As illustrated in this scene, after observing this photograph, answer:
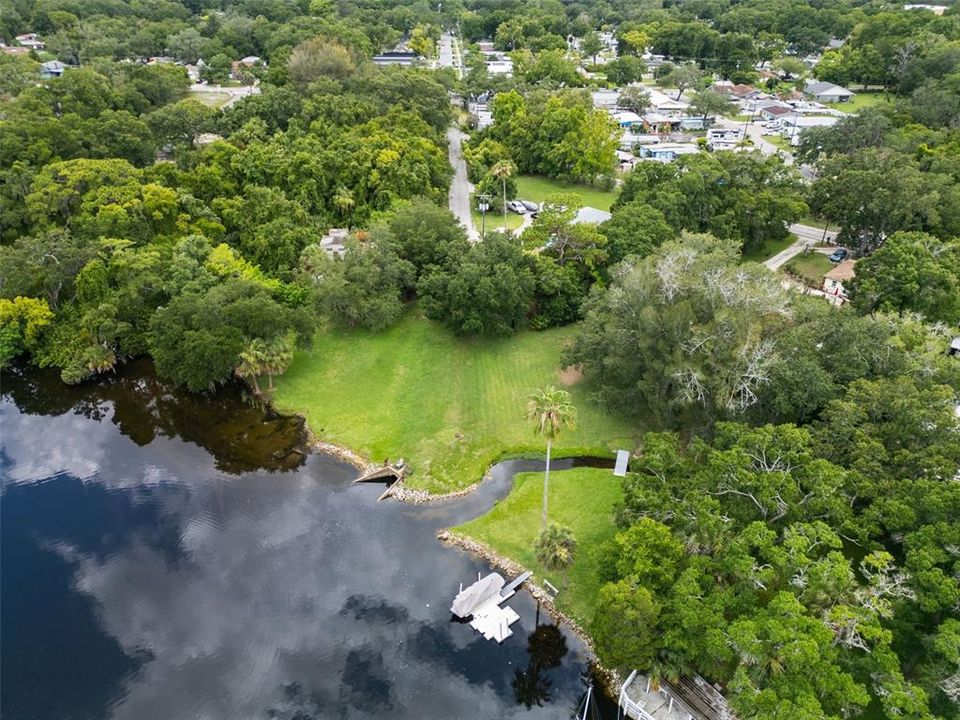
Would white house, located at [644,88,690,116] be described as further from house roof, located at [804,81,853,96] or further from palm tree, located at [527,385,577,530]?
A: palm tree, located at [527,385,577,530]

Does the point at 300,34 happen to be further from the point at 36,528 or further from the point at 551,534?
the point at 551,534

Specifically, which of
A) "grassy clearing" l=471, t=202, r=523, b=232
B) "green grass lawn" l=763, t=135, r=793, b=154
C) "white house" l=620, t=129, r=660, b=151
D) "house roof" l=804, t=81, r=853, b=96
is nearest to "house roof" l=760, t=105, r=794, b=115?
"green grass lawn" l=763, t=135, r=793, b=154

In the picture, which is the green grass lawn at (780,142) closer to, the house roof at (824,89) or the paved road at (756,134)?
the paved road at (756,134)

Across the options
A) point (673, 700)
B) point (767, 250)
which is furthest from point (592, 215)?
point (673, 700)

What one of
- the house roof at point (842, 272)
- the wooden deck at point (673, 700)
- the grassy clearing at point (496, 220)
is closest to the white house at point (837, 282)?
the house roof at point (842, 272)

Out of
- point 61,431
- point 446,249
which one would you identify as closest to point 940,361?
point 446,249

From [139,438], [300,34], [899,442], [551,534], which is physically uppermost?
[300,34]
